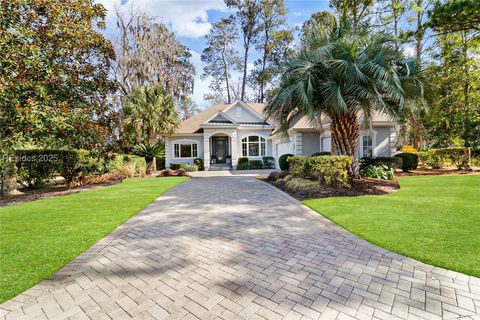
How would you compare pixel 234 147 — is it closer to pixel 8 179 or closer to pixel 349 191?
pixel 349 191

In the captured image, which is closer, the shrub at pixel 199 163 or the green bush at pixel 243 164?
the shrub at pixel 199 163

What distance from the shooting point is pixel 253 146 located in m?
23.6

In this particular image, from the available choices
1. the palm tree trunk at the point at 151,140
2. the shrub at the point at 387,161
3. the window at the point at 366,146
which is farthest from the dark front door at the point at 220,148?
the shrub at the point at 387,161

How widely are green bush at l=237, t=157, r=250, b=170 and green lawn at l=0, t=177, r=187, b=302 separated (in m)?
14.1

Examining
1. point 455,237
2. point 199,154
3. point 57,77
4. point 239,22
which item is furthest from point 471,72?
point 239,22

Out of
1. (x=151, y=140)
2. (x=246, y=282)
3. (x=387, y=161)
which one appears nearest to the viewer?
(x=246, y=282)

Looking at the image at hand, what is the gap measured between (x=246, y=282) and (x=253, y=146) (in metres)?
20.9

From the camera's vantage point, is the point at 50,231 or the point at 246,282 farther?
the point at 50,231

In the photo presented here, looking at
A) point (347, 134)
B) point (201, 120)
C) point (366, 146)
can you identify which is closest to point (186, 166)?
point (201, 120)

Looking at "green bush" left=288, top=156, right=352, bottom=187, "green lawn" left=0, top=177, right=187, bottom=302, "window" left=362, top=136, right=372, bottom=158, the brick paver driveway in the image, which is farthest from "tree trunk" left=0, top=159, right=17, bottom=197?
"window" left=362, top=136, right=372, bottom=158

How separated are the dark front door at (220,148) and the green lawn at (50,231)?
631 inches

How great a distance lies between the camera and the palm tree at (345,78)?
8.55m

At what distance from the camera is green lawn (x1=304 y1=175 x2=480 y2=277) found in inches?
138

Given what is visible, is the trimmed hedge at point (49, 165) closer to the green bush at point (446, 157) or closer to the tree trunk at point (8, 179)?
the tree trunk at point (8, 179)
